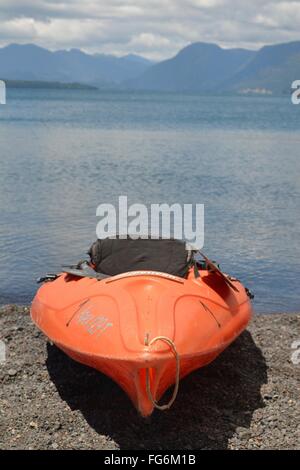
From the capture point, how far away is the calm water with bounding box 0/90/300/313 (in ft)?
45.7

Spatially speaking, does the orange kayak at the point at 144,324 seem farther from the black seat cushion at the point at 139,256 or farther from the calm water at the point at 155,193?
the calm water at the point at 155,193

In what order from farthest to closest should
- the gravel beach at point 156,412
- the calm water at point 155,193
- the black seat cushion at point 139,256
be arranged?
the calm water at point 155,193 < the black seat cushion at point 139,256 < the gravel beach at point 156,412

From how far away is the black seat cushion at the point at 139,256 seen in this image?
8414mm

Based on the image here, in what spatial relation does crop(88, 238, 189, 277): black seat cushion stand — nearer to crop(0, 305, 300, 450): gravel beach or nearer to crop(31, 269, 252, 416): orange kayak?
crop(31, 269, 252, 416): orange kayak

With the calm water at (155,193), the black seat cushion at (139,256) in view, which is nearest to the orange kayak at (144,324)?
the black seat cushion at (139,256)

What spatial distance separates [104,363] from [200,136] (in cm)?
4566

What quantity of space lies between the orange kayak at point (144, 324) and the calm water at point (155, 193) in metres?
4.20

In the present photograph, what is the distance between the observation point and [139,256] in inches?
338

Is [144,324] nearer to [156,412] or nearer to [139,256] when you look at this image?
[156,412]

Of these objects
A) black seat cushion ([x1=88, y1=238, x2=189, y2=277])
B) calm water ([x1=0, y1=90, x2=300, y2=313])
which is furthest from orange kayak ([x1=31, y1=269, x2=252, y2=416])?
calm water ([x1=0, y1=90, x2=300, y2=313])

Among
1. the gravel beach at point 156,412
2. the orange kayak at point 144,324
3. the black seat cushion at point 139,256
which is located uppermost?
the black seat cushion at point 139,256

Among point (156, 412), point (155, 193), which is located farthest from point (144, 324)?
point (155, 193)

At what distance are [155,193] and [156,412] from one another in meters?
17.1
